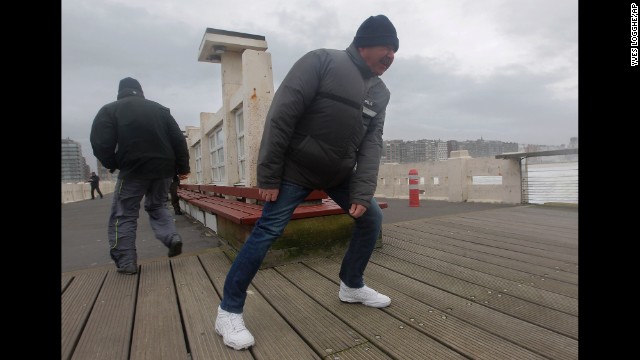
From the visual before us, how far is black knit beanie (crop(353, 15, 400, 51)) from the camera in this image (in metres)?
1.77

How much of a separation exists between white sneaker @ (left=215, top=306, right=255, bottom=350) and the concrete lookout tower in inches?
105

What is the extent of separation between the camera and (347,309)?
6.75 feet

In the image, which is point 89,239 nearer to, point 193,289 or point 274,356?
point 193,289

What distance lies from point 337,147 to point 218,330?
115 cm

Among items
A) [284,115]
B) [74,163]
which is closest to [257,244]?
[284,115]

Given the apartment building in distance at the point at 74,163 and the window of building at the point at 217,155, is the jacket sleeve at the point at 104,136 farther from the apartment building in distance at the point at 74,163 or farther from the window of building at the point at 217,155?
the apartment building in distance at the point at 74,163

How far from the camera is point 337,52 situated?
1.78m

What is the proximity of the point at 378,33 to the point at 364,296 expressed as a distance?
1568mm

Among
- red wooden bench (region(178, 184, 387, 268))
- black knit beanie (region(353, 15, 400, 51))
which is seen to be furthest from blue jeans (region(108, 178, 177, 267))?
black knit beanie (region(353, 15, 400, 51))

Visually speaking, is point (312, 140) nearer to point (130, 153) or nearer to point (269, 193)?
point (269, 193)

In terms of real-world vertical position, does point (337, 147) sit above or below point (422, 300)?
above

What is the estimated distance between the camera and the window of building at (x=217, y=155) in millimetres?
7375

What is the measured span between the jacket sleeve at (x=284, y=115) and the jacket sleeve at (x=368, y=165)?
1.47ft
